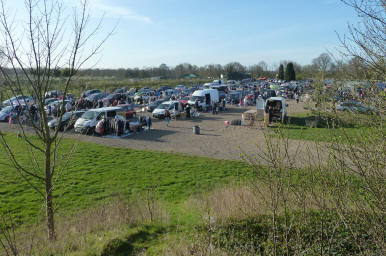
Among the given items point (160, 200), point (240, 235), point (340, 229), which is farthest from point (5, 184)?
point (340, 229)

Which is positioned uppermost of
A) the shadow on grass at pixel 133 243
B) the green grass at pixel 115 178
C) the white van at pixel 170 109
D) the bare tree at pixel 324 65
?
the bare tree at pixel 324 65

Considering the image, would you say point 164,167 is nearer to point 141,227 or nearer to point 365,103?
point 141,227

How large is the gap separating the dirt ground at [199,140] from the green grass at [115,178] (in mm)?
1396

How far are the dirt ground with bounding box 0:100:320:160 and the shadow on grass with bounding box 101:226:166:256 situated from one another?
761cm

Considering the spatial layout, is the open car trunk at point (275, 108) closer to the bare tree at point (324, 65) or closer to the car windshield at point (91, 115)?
the bare tree at point (324, 65)

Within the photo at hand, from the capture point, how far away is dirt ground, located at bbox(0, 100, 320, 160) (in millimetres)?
15453

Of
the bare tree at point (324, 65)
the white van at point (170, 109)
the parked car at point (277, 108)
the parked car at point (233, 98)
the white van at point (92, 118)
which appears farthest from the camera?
the parked car at point (233, 98)

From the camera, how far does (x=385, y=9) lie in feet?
15.5

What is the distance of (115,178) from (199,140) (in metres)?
8.05

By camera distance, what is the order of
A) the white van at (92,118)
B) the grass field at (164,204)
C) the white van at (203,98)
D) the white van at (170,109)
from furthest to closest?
the white van at (203,98)
the white van at (170,109)
the white van at (92,118)
the grass field at (164,204)

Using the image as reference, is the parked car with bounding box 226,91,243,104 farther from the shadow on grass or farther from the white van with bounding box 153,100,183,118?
the shadow on grass

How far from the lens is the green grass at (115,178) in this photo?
8664mm

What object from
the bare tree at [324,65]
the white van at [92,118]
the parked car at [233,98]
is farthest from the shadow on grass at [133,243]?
the parked car at [233,98]

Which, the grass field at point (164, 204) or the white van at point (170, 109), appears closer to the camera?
the grass field at point (164, 204)
